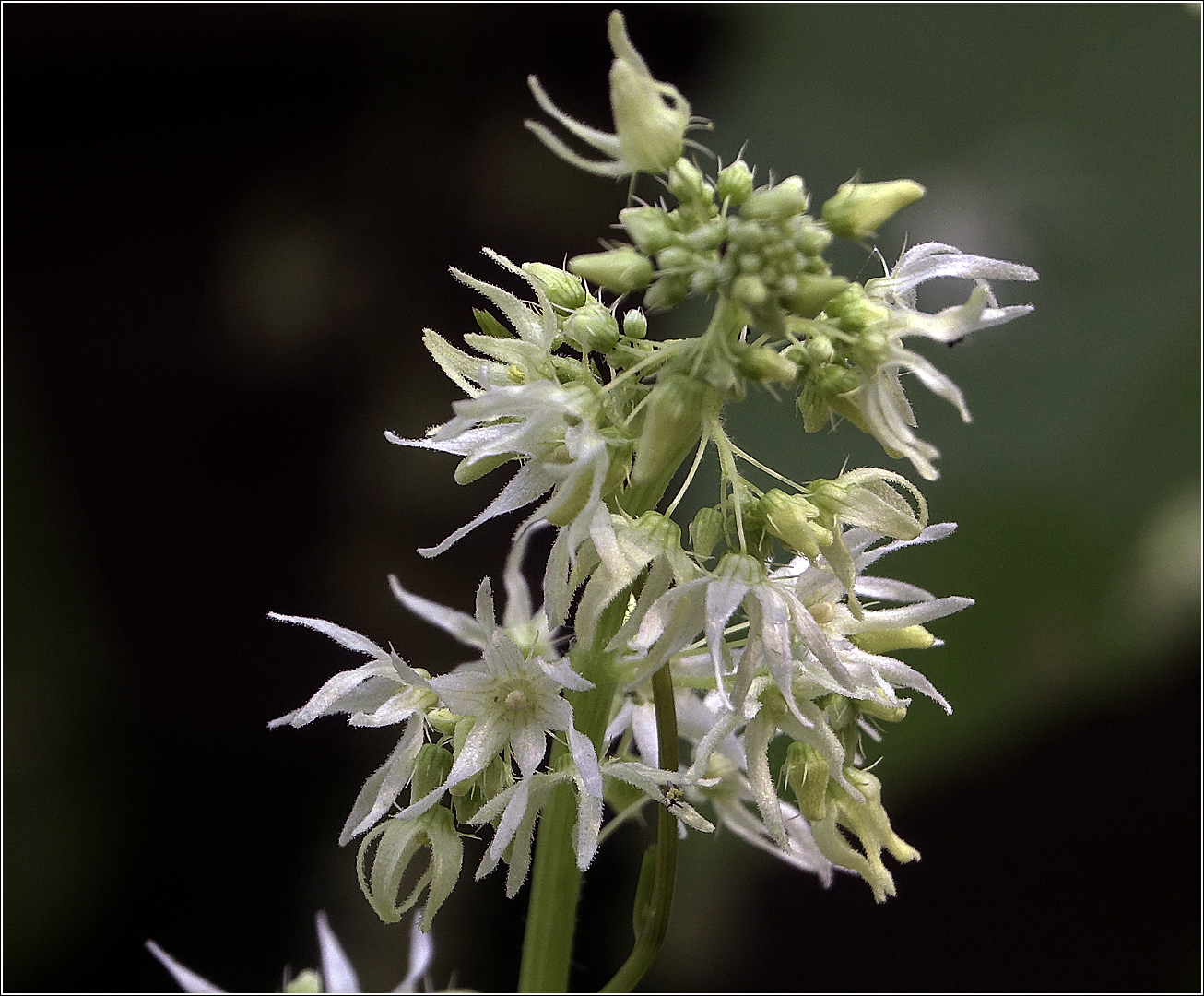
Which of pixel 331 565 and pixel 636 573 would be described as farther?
pixel 331 565

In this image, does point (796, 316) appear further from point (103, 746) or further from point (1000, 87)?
point (103, 746)

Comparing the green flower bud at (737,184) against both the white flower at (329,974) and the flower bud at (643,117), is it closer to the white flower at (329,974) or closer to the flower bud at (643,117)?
the flower bud at (643,117)

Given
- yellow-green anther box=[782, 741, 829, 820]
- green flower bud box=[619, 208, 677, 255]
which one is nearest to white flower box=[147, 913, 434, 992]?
yellow-green anther box=[782, 741, 829, 820]

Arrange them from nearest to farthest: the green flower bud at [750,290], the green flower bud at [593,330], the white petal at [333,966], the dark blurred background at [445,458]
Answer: the green flower bud at [750,290] < the green flower bud at [593,330] < the white petal at [333,966] < the dark blurred background at [445,458]

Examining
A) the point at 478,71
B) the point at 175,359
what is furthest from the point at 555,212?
the point at 175,359

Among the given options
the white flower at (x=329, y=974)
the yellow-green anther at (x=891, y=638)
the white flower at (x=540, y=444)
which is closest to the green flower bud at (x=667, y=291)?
the white flower at (x=540, y=444)

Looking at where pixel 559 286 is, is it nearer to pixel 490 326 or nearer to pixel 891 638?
pixel 490 326

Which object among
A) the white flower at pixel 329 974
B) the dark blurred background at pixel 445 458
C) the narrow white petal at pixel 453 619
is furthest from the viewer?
the dark blurred background at pixel 445 458
